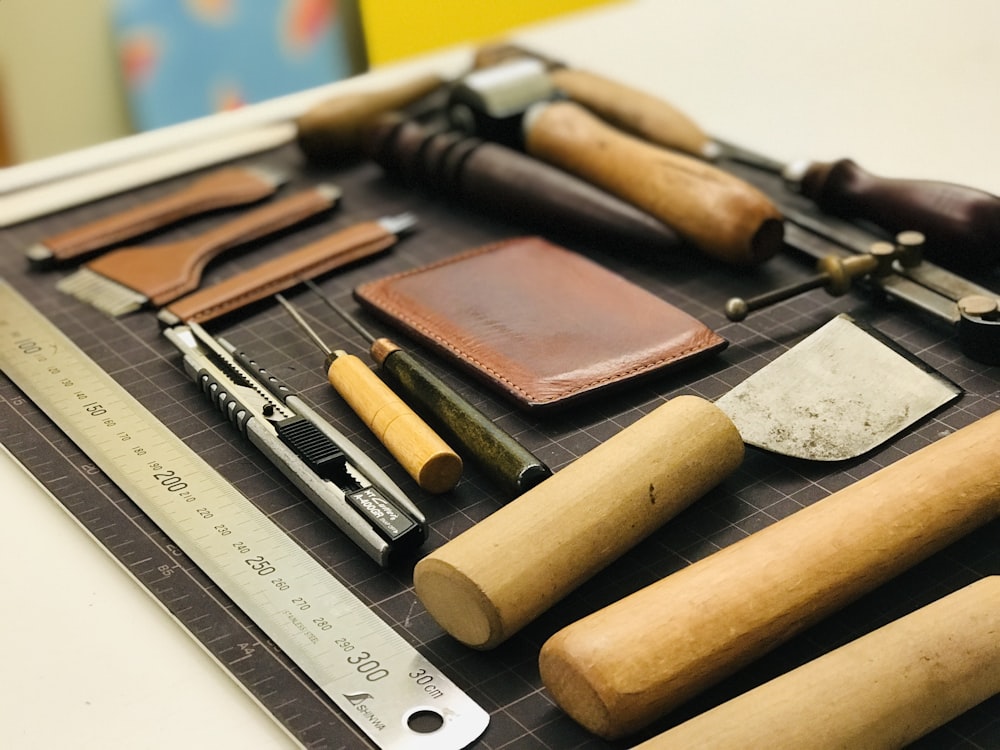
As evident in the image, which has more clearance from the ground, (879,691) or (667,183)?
(667,183)

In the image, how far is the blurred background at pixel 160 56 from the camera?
2.16 metres

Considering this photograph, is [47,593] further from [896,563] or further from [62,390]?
[896,563]

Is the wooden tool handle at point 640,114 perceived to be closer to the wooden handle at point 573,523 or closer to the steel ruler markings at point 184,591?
the wooden handle at point 573,523

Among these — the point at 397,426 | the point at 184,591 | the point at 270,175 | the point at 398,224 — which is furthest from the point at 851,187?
the point at 184,591

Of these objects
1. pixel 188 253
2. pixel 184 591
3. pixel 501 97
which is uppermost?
pixel 501 97

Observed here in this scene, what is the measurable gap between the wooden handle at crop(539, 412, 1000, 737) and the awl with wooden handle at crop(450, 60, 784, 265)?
53cm

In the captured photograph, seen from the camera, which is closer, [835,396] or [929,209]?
[835,396]

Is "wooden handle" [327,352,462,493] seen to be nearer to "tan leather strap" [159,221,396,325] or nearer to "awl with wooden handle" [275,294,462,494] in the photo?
"awl with wooden handle" [275,294,462,494]

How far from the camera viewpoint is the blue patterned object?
7.49 feet

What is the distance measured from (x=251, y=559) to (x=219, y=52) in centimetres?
141

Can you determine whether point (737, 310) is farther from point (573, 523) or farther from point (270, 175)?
point (270, 175)

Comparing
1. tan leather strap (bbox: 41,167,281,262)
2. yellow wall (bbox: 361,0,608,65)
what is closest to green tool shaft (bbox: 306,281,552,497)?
tan leather strap (bbox: 41,167,281,262)

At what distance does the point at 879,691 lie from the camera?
0.96 metres

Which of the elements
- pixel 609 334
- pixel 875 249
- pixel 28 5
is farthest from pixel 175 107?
pixel 875 249
